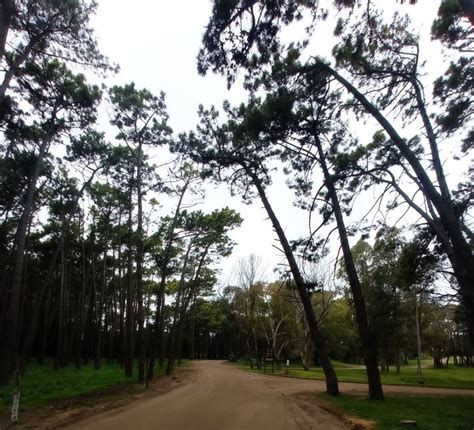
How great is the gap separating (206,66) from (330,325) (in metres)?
38.6

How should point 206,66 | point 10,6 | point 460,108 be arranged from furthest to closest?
point 460,108 < point 10,6 < point 206,66

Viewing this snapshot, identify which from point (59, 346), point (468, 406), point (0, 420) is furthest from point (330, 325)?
point (0, 420)

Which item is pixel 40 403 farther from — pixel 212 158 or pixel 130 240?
pixel 212 158

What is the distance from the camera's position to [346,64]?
34.8ft

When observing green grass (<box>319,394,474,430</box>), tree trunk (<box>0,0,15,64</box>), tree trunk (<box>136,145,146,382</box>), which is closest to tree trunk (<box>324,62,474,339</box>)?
green grass (<box>319,394,474,430</box>)

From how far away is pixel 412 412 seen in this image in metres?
10.6

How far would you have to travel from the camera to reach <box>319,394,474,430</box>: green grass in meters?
8.58

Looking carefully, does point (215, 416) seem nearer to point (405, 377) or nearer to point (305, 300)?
point (305, 300)

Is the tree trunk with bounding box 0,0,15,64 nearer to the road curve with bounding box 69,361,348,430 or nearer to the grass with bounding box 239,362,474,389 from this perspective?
the road curve with bounding box 69,361,348,430

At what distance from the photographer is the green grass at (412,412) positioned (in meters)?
8.58

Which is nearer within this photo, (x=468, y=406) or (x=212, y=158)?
(x=468, y=406)

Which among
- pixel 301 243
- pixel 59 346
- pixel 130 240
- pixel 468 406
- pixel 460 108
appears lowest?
pixel 468 406

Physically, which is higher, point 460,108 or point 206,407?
point 460,108

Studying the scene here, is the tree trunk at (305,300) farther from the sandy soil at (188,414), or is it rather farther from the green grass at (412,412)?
the sandy soil at (188,414)
